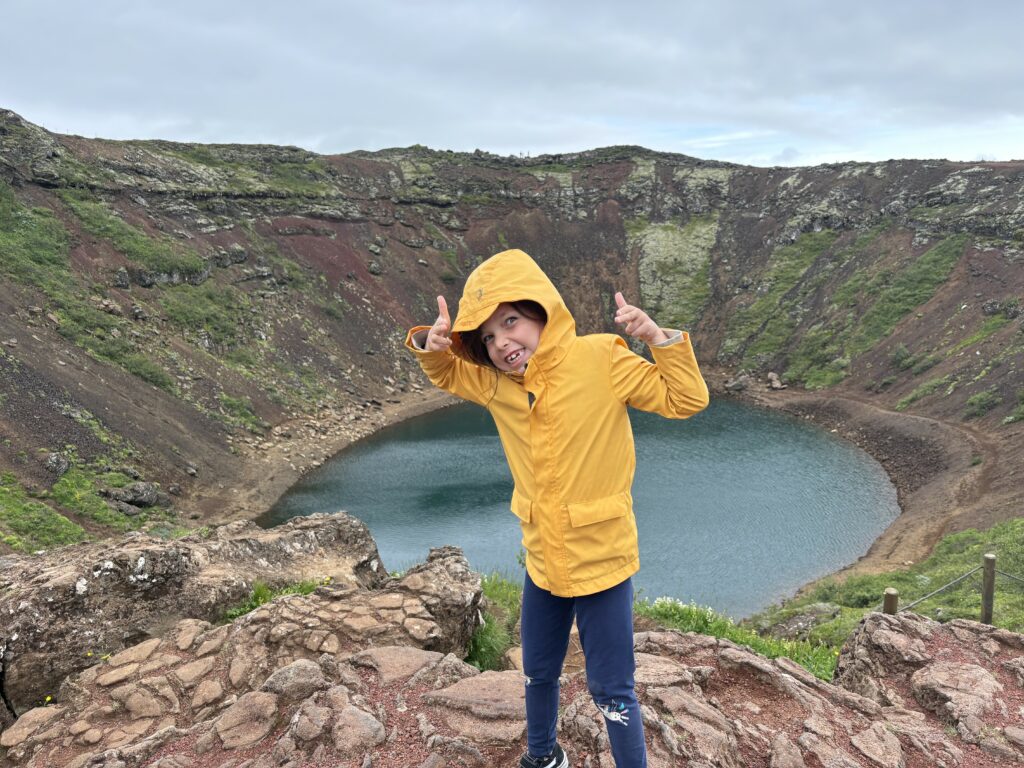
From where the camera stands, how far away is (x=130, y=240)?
3594 cm

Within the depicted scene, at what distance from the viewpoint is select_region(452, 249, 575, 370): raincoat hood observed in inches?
132

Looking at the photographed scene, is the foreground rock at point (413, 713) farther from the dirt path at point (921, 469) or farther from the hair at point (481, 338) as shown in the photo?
the dirt path at point (921, 469)

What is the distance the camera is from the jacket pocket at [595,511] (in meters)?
3.31

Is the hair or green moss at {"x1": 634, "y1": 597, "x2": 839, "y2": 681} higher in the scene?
the hair

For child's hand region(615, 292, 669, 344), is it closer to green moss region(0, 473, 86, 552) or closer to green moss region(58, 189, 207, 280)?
green moss region(0, 473, 86, 552)

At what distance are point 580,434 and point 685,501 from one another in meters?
24.8

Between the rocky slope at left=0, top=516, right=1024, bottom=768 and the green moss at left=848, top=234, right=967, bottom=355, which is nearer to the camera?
the rocky slope at left=0, top=516, right=1024, bottom=768

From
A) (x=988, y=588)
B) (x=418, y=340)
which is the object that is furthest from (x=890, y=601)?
(x=418, y=340)

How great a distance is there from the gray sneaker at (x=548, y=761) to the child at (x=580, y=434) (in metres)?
0.51

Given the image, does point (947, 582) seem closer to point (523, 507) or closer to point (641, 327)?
point (523, 507)

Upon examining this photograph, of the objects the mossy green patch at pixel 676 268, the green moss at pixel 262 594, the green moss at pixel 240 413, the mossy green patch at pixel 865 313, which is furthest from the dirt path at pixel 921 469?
the green moss at pixel 240 413

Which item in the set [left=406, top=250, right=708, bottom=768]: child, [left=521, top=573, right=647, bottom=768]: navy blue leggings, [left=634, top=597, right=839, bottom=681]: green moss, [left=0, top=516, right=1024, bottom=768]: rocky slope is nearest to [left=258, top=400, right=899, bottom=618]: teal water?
[left=634, top=597, right=839, bottom=681]: green moss

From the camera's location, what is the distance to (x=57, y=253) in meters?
32.1

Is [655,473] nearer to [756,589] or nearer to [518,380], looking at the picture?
[756,589]
